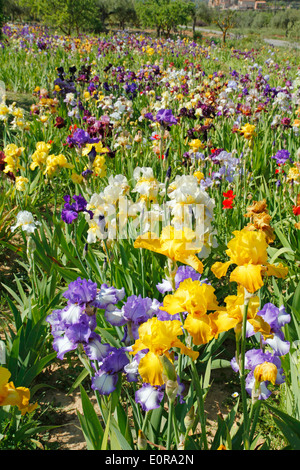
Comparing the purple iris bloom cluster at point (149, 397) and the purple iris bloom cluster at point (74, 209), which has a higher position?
the purple iris bloom cluster at point (74, 209)

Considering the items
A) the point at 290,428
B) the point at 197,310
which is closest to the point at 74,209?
the point at 197,310

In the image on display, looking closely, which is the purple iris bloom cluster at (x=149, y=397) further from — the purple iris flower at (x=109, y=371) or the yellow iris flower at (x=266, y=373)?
the yellow iris flower at (x=266, y=373)

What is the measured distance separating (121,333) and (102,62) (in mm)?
9676

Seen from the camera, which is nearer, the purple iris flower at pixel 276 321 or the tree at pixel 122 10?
the purple iris flower at pixel 276 321

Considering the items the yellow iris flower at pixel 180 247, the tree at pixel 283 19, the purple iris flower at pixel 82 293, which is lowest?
the purple iris flower at pixel 82 293

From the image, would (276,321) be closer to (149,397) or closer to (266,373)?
(266,373)

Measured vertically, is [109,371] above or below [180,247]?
below

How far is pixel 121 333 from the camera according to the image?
193 cm

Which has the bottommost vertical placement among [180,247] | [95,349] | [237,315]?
[95,349]

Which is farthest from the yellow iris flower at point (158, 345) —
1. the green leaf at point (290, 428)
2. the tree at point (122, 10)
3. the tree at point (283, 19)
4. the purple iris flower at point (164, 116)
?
the tree at point (283, 19)

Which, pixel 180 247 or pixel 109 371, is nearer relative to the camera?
pixel 180 247

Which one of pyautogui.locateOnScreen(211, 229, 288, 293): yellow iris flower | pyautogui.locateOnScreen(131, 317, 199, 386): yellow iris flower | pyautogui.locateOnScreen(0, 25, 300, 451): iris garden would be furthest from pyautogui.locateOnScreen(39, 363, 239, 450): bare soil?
pyautogui.locateOnScreen(211, 229, 288, 293): yellow iris flower

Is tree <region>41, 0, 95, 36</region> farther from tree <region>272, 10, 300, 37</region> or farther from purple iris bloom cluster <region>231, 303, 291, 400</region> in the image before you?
tree <region>272, 10, 300, 37</region>
